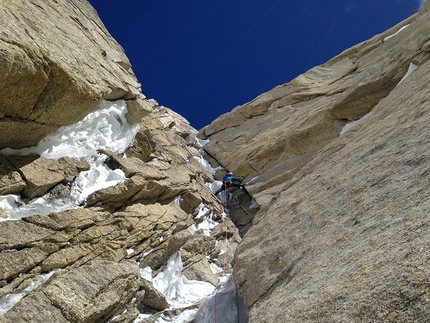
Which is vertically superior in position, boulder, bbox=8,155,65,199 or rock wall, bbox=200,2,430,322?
boulder, bbox=8,155,65,199

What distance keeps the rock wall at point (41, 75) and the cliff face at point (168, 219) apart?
43mm

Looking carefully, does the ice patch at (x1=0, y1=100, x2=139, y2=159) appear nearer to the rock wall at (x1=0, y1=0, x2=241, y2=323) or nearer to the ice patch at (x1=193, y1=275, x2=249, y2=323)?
the rock wall at (x1=0, y1=0, x2=241, y2=323)

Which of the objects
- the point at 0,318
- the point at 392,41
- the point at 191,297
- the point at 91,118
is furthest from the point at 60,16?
the point at 392,41

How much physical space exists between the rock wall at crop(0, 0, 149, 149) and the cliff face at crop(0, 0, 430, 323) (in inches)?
1.7

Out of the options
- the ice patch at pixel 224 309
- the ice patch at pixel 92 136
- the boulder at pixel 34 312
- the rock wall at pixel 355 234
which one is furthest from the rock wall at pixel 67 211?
the rock wall at pixel 355 234

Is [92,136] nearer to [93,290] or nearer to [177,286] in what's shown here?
[93,290]

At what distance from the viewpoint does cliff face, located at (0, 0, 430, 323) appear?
16.1 ft

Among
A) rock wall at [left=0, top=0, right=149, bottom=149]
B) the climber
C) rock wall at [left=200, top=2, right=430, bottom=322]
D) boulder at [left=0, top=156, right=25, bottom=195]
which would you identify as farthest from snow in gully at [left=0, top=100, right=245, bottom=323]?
the climber

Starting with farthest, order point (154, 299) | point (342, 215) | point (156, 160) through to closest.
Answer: point (156, 160) → point (154, 299) → point (342, 215)

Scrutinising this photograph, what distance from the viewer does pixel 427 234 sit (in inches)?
172

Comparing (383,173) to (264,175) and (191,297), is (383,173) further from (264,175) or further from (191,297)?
(264,175)

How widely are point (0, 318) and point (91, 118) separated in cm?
770

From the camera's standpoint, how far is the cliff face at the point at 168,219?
4910mm

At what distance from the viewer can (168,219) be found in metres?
14.7
